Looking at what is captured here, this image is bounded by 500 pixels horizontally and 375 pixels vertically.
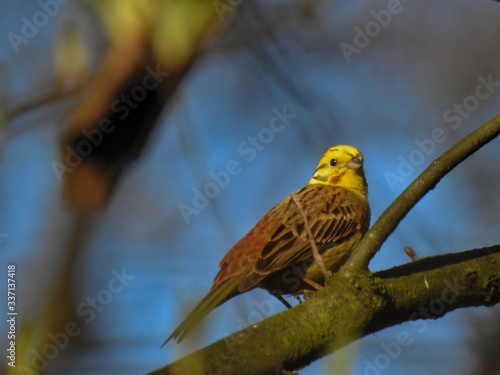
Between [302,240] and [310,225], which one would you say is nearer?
[302,240]

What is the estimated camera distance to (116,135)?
1.71m

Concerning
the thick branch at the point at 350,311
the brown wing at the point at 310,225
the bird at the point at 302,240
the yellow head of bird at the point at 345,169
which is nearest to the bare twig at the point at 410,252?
the thick branch at the point at 350,311

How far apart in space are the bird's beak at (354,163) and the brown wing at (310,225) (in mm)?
235

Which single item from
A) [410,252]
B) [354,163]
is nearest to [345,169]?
[354,163]

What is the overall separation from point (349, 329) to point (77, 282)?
5.61ft

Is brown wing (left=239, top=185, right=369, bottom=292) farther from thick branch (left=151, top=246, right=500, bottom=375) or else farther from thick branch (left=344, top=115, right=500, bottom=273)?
thick branch (left=344, top=115, right=500, bottom=273)

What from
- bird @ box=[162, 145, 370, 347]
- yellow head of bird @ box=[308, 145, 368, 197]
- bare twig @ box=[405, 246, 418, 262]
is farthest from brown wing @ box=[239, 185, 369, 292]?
bare twig @ box=[405, 246, 418, 262]

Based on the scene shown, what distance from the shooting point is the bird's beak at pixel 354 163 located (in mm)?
5664

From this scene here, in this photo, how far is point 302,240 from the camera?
15.8ft

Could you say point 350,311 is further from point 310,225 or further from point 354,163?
point 354,163

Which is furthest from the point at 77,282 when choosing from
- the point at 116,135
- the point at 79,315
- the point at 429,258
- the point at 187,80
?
the point at 429,258

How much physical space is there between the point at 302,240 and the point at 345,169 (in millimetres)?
1215

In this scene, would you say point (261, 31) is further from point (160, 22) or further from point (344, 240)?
point (344, 240)

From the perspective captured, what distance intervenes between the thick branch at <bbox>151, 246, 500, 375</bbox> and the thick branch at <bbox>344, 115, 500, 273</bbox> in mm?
105
